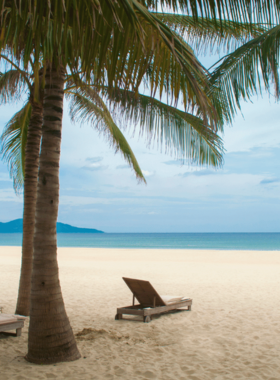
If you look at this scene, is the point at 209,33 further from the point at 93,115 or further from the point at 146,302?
the point at 146,302

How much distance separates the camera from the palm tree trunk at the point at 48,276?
4.08 meters

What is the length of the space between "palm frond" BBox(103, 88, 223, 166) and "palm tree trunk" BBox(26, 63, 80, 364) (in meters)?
1.91

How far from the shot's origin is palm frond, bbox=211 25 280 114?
16.8 feet

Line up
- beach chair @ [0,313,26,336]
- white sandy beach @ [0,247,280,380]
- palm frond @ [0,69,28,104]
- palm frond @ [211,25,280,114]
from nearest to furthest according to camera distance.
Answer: white sandy beach @ [0,247,280,380]
beach chair @ [0,313,26,336]
palm frond @ [211,25,280,114]
palm frond @ [0,69,28,104]

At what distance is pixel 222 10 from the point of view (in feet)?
10.2

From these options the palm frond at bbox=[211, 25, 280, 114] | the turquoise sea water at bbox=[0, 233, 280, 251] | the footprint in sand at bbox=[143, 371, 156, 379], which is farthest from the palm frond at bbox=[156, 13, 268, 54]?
the turquoise sea water at bbox=[0, 233, 280, 251]

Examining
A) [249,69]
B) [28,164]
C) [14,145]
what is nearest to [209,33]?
[249,69]

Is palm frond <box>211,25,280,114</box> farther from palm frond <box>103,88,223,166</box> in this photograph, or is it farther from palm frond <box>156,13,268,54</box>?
palm frond <box>103,88,223,166</box>

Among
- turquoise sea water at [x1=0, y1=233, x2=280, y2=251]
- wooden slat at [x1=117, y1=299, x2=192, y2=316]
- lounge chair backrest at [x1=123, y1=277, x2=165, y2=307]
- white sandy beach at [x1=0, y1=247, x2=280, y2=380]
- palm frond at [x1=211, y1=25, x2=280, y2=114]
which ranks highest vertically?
palm frond at [x1=211, y1=25, x2=280, y2=114]

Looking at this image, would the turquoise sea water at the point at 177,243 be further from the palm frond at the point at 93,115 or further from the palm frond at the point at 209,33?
the palm frond at the point at 209,33

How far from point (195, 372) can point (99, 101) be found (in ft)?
16.4

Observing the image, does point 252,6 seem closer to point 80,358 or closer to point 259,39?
point 259,39

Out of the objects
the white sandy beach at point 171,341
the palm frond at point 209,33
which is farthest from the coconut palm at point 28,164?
the palm frond at point 209,33

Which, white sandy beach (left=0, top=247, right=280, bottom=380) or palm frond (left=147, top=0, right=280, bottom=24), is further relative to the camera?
white sandy beach (left=0, top=247, right=280, bottom=380)
